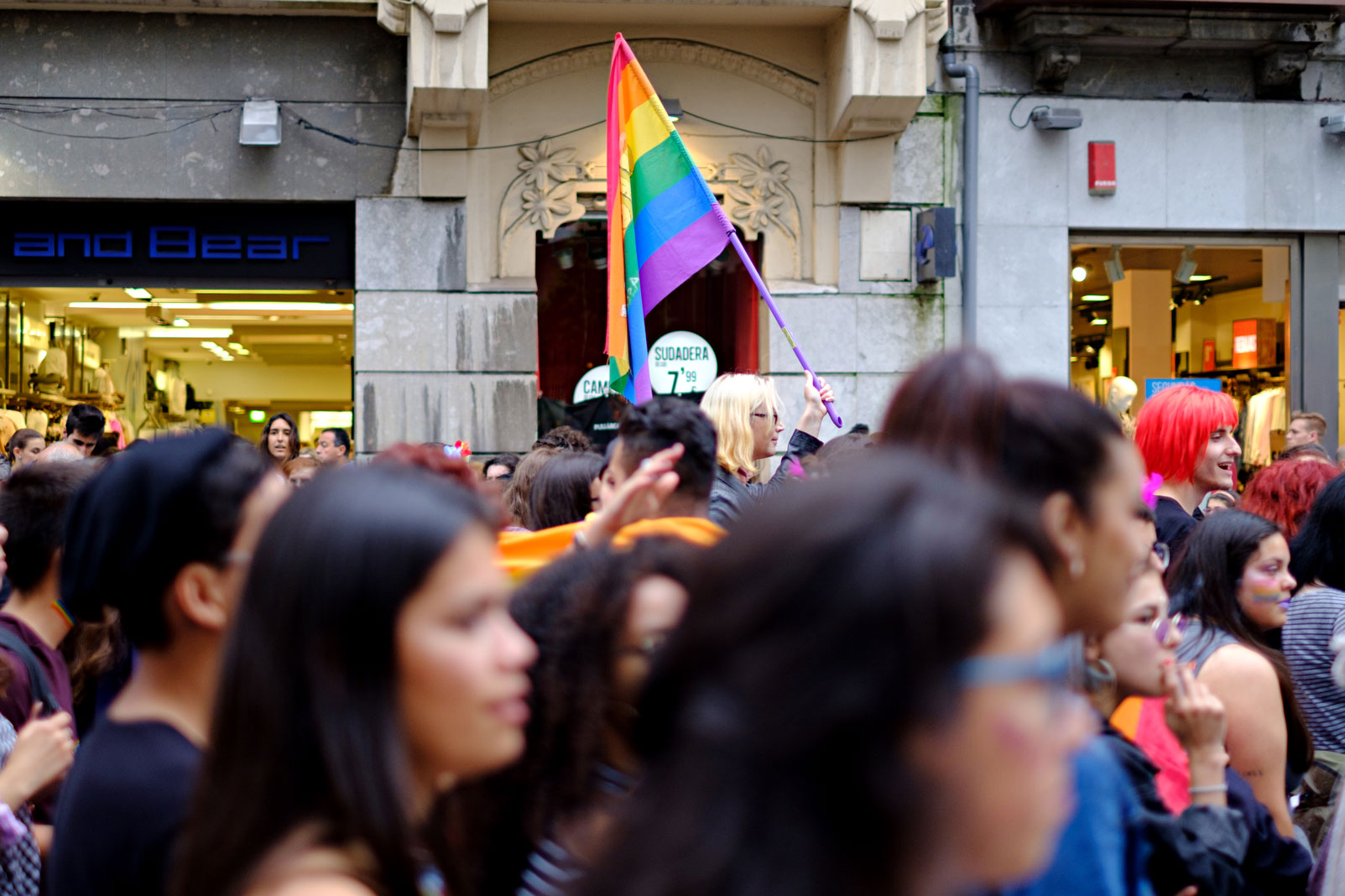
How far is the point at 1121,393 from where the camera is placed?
1129 cm

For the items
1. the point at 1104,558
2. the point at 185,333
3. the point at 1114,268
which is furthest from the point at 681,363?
the point at 1104,558

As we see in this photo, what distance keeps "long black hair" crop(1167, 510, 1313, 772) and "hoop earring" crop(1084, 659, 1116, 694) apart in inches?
35.2

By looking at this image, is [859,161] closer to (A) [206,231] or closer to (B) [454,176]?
(B) [454,176]

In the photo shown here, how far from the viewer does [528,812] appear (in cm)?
198

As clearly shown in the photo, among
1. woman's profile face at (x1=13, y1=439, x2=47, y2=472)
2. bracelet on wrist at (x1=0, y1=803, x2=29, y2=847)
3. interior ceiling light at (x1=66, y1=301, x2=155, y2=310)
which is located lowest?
bracelet on wrist at (x1=0, y1=803, x2=29, y2=847)

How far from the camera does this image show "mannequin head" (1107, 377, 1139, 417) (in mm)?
11203

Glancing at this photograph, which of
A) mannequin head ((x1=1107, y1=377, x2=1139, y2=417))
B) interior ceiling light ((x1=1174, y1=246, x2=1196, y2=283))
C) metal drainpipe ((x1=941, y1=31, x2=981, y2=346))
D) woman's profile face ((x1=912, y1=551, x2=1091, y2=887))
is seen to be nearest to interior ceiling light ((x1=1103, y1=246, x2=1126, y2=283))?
interior ceiling light ((x1=1174, y1=246, x2=1196, y2=283))

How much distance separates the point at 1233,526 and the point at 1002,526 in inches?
121

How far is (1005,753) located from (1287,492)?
16.5ft

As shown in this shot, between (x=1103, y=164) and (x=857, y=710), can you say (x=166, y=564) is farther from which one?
(x=1103, y=164)

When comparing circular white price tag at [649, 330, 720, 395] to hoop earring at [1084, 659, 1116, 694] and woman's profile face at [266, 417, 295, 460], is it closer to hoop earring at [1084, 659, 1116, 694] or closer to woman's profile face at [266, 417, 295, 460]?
woman's profile face at [266, 417, 295, 460]

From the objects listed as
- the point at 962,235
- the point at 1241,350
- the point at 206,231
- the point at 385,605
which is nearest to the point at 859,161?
the point at 962,235

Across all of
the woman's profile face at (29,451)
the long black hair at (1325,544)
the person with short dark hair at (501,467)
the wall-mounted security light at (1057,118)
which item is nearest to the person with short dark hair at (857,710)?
the long black hair at (1325,544)

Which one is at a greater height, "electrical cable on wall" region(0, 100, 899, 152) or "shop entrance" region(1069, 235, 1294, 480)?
"electrical cable on wall" region(0, 100, 899, 152)
